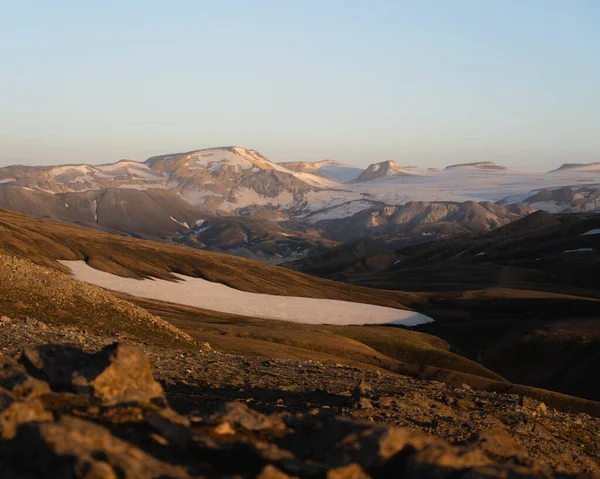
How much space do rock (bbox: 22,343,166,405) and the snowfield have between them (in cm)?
8110

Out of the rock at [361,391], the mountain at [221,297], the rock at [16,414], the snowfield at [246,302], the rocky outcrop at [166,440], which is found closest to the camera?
the rocky outcrop at [166,440]

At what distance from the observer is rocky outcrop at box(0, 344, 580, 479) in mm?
10016

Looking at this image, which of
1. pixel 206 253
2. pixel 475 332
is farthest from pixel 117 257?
pixel 475 332

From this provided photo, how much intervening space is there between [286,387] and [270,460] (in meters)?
13.8

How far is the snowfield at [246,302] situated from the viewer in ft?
325

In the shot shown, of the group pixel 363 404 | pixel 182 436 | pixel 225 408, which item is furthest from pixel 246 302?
pixel 182 436

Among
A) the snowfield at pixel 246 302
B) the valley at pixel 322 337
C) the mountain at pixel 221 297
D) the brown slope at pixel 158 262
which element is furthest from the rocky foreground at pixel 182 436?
the brown slope at pixel 158 262

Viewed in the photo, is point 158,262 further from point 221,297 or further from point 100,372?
point 100,372

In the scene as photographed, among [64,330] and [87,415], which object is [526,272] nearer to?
[64,330]

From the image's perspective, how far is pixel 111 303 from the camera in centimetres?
4397

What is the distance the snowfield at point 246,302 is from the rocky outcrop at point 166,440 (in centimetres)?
8217

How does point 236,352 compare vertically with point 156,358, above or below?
below

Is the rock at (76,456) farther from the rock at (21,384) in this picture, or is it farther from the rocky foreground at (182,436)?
the rock at (21,384)

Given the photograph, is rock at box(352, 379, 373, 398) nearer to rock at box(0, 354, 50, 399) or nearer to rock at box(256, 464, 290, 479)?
rock at box(0, 354, 50, 399)
